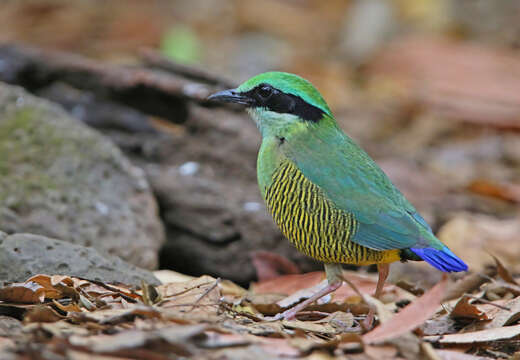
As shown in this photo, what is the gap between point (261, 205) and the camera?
20.4ft

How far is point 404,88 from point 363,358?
880 centimetres

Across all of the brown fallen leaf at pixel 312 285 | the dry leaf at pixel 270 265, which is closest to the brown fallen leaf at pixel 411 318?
the brown fallen leaf at pixel 312 285

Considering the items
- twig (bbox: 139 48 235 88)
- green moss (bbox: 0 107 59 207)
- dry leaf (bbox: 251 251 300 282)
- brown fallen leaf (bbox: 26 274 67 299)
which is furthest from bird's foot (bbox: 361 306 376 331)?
twig (bbox: 139 48 235 88)

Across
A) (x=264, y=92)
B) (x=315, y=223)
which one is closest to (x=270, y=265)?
(x=315, y=223)

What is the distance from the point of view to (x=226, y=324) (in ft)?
11.8

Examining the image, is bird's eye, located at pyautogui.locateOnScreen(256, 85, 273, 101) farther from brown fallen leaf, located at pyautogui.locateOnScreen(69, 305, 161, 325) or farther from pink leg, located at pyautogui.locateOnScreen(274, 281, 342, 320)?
brown fallen leaf, located at pyautogui.locateOnScreen(69, 305, 161, 325)

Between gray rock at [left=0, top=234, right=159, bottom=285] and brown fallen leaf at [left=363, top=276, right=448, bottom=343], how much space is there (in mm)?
1595

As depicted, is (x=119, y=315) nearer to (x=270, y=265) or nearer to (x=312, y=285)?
(x=312, y=285)

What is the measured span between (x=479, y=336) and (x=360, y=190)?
45.0 inches

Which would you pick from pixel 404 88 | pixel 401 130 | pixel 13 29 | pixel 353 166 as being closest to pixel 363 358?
pixel 353 166

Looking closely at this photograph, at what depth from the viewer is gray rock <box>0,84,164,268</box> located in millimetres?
5270

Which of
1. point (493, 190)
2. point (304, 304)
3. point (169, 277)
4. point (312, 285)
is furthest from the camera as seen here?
point (493, 190)

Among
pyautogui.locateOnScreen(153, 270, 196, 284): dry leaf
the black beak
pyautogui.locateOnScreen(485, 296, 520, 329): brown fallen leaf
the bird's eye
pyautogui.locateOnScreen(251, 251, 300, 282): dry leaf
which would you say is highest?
the bird's eye

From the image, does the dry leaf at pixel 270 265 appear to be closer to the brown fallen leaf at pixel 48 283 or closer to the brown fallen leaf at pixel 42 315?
the brown fallen leaf at pixel 48 283
